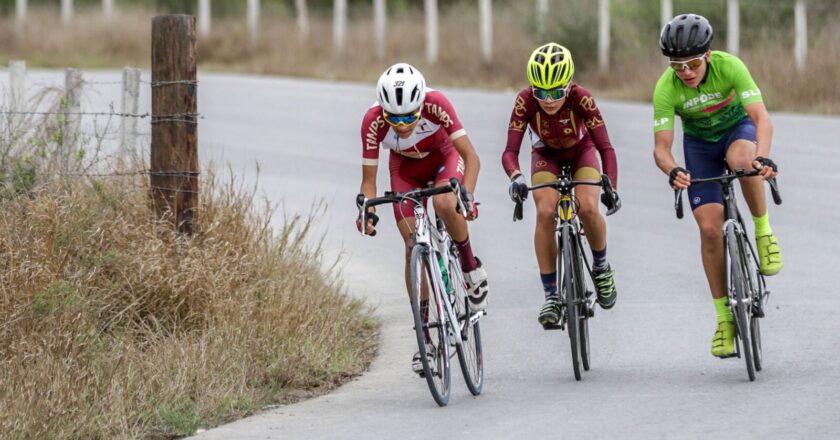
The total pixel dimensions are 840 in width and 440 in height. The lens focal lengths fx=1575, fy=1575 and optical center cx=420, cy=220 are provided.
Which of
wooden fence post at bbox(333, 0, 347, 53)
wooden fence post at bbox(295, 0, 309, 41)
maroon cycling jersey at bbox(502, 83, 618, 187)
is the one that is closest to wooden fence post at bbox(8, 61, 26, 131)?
maroon cycling jersey at bbox(502, 83, 618, 187)

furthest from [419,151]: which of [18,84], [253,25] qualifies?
[253,25]

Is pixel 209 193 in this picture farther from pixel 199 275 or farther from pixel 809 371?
pixel 809 371

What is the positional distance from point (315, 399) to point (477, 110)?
15.2m

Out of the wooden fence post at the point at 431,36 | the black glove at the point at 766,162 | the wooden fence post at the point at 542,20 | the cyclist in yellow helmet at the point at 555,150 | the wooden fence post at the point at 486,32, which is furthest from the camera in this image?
the wooden fence post at the point at 431,36

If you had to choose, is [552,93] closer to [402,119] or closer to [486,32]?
[402,119]

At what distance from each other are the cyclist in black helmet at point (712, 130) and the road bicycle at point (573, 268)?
1.68ft

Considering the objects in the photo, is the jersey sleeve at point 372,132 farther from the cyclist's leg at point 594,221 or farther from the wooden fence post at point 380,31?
the wooden fence post at point 380,31

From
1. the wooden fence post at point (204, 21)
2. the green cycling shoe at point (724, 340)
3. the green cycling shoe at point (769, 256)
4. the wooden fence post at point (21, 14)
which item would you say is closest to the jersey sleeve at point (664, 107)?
the green cycling shoe at point (769, 256)

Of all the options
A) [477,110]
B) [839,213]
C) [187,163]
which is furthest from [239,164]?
[187,163]

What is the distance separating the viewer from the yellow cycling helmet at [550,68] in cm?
911

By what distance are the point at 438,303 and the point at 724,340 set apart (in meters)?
1.76

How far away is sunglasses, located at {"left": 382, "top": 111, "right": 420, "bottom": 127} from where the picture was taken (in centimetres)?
880

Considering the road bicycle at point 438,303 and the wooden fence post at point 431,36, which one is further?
the wooden fence post at point 431,36

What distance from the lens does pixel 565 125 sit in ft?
31.3
